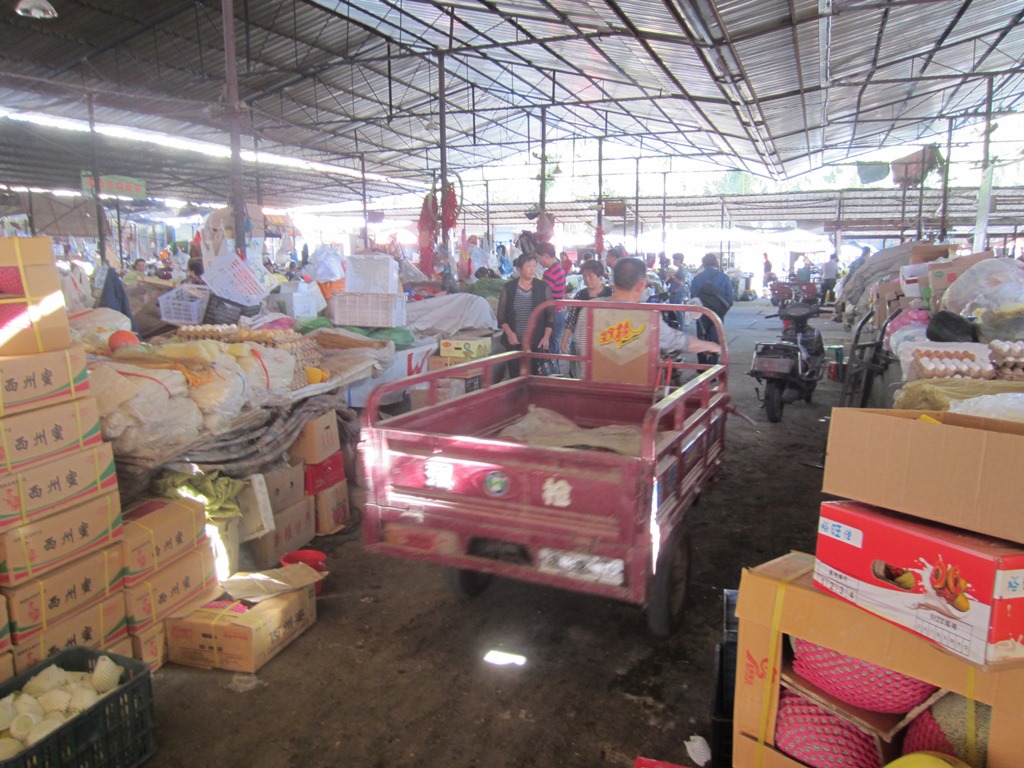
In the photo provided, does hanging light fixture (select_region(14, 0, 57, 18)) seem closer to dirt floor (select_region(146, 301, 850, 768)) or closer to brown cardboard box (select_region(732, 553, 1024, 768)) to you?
dirt floor (select_region(146, 301, 850, 768))

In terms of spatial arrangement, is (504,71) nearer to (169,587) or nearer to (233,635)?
(169,587)

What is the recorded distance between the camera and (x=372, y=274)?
6.61 m

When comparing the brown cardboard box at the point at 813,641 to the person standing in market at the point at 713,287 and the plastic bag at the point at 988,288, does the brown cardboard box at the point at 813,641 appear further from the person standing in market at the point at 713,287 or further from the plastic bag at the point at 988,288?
the person standing in market at the point at 713,287

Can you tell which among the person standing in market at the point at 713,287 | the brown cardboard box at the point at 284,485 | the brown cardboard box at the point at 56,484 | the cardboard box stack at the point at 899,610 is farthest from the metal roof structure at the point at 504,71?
the cardboard box stack at the point at 899,610

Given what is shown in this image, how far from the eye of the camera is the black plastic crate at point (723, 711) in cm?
237

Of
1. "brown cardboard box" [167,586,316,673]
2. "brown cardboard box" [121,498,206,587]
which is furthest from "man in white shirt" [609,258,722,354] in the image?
"brown cardboard box" [121,498,206,587]

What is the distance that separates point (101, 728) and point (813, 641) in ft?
7.77

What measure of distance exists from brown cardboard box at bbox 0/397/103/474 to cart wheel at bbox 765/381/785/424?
6.62 m

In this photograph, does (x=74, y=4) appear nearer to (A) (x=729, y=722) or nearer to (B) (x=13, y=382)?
(B) (x=13, y=382)

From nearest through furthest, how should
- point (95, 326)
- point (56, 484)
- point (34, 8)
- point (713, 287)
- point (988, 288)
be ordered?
1. point (56, 484)
2. point (95, 326)
3. point (988, 288)
4. point (34, 8)
5. point (713, 287)

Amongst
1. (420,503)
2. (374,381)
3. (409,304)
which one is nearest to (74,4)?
(409,304)

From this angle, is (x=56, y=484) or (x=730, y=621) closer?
(x=730, y=621)

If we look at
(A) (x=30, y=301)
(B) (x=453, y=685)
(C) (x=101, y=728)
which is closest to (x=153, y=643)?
(C) (x=101, y=728)

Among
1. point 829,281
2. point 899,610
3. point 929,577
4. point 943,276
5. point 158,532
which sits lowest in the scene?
point 158,532
